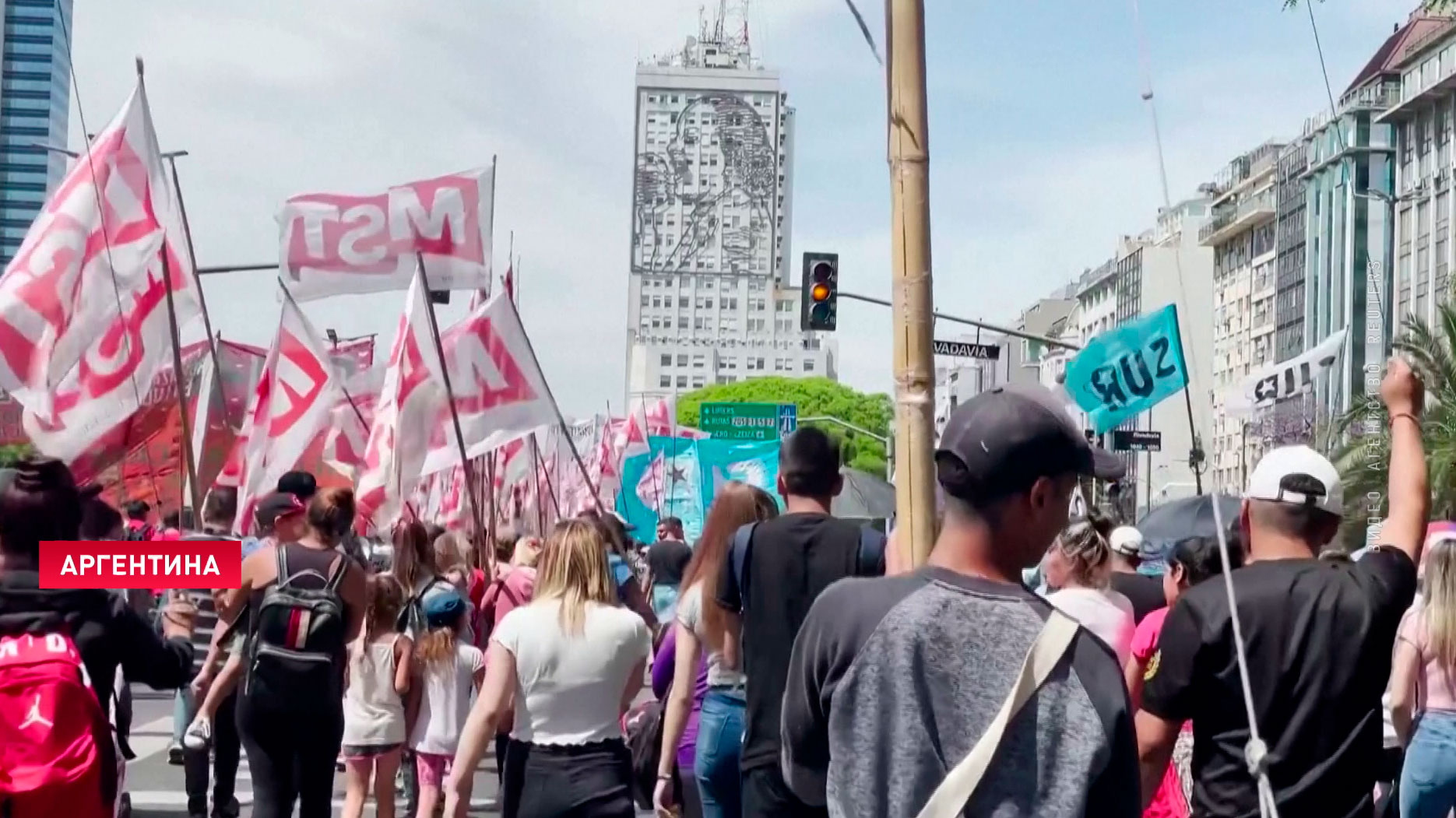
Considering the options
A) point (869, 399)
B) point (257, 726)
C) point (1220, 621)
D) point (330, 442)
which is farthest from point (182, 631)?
point (869, 399)

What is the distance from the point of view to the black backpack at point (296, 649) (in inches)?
292

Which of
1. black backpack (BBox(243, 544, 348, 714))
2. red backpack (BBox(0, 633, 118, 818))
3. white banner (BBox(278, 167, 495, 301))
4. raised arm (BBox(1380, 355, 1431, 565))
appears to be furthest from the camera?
white banner (BBox(278, 167, 495, 301))

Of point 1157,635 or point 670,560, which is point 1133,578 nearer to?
point 1157,635

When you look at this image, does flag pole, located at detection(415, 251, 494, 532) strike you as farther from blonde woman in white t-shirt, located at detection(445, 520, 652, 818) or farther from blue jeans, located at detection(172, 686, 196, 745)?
blonde woman in white t-shirt, located at detection(445, 520, 652, 818)

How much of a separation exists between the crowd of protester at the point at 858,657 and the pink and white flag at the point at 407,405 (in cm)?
583

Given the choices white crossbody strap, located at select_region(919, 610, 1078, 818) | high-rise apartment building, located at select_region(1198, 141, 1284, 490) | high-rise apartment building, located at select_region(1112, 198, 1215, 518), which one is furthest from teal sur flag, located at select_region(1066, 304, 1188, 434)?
high-rise apartment building, located at select_region(1198, 141, 1284, 490)

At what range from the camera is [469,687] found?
9859mm

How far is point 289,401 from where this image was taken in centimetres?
1570

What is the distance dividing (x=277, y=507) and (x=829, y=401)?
119 m

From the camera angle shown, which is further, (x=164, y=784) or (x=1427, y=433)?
(x=1427, y=433)

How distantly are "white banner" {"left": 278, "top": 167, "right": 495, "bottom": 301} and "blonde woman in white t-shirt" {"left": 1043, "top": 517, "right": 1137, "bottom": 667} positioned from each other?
9838 mm

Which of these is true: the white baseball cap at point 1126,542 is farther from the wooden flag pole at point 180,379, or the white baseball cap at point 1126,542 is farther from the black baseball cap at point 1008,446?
the black baseball cap at point 1008,446

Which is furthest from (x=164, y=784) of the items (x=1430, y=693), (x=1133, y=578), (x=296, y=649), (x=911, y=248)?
(x=911, y=248)

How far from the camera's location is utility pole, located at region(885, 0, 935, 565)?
15.4 ft
